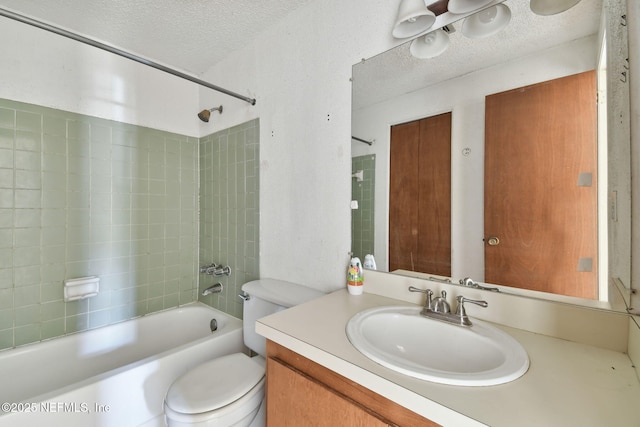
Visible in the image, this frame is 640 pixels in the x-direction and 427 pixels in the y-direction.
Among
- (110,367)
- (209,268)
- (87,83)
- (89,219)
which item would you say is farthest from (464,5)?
(110,367)

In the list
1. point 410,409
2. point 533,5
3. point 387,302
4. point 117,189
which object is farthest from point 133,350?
point 533,5

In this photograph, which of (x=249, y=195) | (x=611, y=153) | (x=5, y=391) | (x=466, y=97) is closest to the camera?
(x=611, y=153)

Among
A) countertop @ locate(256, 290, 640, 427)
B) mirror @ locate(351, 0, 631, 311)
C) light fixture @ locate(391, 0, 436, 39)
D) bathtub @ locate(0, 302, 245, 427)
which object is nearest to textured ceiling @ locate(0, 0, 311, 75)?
light fixture @ locate(391, 0, 436, 39)

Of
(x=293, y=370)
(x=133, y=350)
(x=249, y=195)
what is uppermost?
(x=249, y=195)

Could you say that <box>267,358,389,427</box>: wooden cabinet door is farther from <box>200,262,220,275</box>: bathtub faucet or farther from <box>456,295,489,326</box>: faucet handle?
<box>200,262,220,275</box>: bathtub faucet

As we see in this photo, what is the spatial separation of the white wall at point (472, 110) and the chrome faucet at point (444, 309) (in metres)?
0.11

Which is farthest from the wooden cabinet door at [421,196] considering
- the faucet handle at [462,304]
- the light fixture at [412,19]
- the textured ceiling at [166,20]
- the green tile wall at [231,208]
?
the textured ceiling at [166,20]

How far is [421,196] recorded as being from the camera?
1078mm

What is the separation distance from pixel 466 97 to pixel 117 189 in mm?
2149

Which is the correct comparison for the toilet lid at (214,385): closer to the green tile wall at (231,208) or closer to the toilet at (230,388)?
the toilet at (230,388)

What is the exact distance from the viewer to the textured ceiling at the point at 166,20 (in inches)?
55.4

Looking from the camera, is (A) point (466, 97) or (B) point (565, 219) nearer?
(B) point (565, 219)

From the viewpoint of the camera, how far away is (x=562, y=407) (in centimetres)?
48

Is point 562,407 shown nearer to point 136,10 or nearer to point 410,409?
point 410,409
